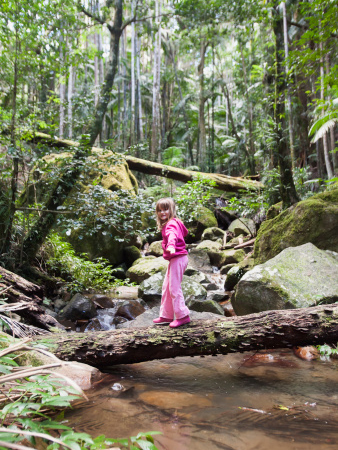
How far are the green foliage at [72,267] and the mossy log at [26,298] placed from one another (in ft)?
8.25

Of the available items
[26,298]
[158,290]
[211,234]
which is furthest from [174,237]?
[211,234]

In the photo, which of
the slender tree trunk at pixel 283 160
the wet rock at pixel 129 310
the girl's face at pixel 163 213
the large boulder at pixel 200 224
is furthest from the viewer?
the large boulder at pixel 200 224

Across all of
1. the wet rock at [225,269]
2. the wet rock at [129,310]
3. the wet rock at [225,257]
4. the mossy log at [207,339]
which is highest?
the wet rock at [225,257]

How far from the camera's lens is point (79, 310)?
5828 millimetres

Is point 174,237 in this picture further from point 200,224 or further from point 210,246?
point 200,224

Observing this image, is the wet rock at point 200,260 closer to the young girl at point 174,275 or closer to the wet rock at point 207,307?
the wet rock at point 207,307

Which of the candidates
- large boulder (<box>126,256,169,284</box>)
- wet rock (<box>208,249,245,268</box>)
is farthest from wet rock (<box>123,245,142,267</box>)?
wet rock (<box>208,249,245,268</box>)

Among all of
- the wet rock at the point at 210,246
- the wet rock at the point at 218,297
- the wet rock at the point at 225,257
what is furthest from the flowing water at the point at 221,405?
the wet rock at the point at 210,246

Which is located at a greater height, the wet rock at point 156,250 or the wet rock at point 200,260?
the wet rock at point 156,250

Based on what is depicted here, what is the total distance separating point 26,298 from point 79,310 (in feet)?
6.31

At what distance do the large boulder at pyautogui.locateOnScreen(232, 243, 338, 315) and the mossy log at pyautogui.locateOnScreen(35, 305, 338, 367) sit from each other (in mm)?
1259

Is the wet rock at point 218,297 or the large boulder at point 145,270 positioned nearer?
the wet rock at point 218,297

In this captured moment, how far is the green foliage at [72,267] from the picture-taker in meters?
6.98

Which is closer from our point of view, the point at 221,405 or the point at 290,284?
the point at 221,405
